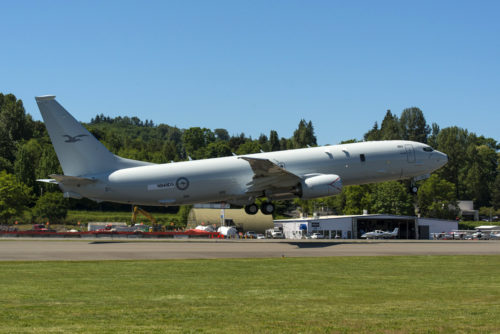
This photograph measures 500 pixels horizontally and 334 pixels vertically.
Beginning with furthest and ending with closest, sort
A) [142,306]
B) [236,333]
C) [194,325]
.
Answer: [142,306] < [194,325] < [236,333]

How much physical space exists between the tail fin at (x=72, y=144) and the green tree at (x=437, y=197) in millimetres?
103725

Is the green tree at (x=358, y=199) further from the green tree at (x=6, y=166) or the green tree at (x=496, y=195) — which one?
the green tree at (x=6, y=166)

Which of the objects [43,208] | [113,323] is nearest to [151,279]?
[113,323]

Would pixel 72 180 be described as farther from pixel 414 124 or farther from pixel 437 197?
pixel 414 124

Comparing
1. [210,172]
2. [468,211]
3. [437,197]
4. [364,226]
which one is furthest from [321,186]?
[468,211]

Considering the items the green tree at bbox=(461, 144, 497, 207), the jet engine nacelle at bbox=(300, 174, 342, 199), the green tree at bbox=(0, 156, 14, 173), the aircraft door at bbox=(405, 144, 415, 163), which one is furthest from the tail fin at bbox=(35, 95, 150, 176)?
the green tree at bbox=(461, 144, 497, 207)

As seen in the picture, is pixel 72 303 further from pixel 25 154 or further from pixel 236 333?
pixel 25 154

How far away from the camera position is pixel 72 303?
16.6 m

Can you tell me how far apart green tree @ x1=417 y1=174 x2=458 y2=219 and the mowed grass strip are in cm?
11151

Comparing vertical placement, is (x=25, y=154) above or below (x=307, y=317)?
above

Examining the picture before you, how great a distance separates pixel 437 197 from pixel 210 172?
102 meters

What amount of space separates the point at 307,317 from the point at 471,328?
3837 millimetres

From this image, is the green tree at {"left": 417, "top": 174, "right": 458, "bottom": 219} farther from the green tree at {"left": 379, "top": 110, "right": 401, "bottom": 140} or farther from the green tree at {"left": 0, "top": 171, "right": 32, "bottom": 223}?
the green tree at {"left": 0, "top": 171, "right": 32, "bottom": 223}

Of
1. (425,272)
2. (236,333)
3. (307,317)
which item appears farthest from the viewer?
(425,272)
